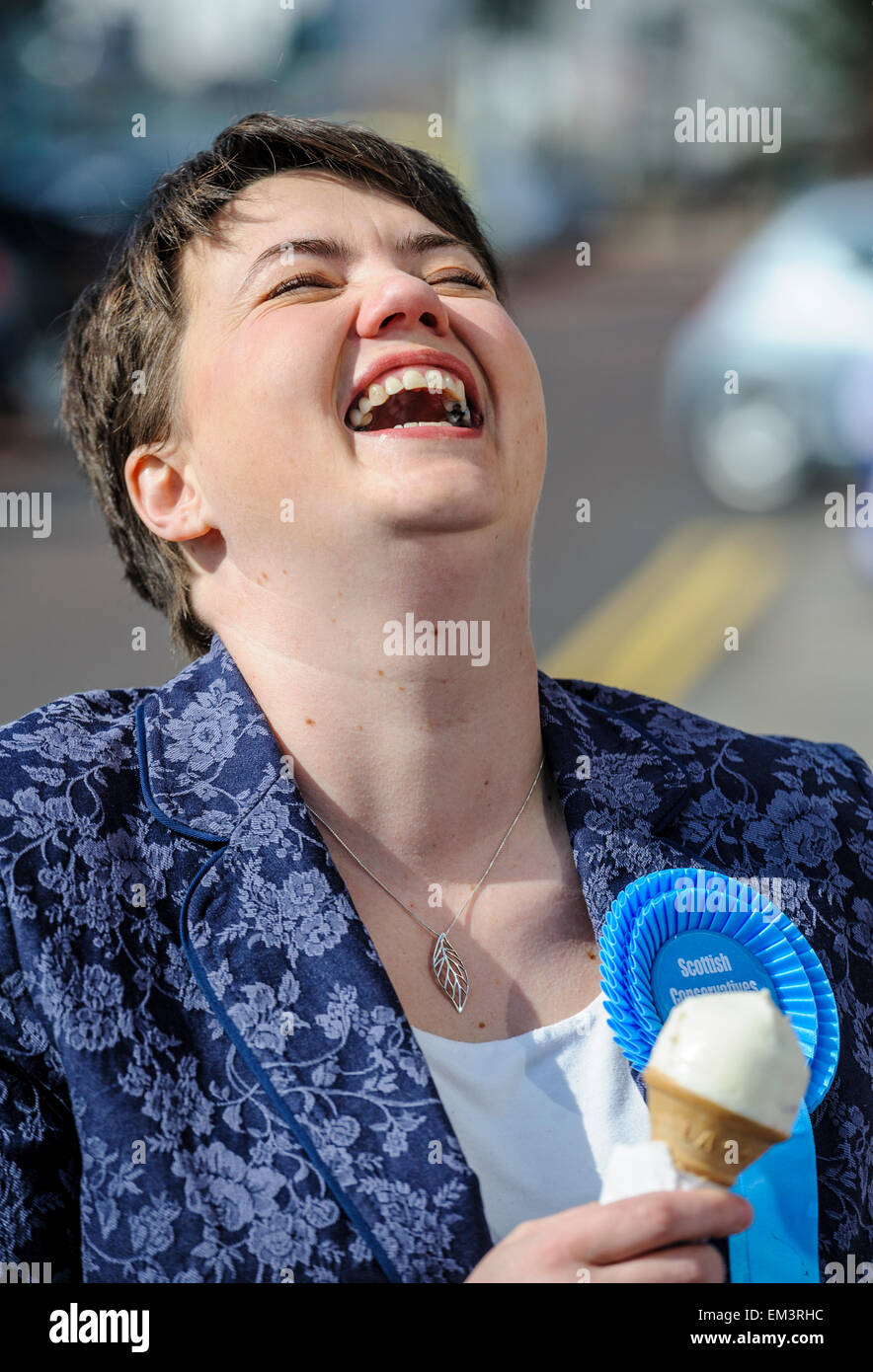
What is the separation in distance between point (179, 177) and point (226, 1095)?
1390 millimetres

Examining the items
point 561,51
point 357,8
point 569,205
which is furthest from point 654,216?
point 357,8

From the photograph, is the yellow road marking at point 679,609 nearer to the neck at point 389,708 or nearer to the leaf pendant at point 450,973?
the neck at point 389,708

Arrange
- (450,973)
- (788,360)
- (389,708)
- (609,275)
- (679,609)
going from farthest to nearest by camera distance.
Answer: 1. (609,275)
2. (788,360)
3. (679,609)
4. (389,708)
5. (450,973)

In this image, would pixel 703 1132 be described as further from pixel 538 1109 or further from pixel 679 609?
pixel 679 609

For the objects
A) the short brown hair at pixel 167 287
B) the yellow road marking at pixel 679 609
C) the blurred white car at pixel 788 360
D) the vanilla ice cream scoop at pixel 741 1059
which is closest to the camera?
the vanilla ice cream scoop at pixel 741 1059

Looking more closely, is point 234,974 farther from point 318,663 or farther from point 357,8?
point 357,8

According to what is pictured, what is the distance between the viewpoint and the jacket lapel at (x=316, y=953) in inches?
62.9

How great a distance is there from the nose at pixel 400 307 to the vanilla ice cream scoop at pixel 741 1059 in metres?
1.04

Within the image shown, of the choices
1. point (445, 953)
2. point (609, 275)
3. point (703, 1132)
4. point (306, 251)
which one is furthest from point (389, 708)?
point (609, 275)

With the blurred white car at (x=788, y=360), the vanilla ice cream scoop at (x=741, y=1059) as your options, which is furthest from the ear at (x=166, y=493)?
the blurred white car at (x=788, y=360)

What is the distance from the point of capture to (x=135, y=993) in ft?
5.54

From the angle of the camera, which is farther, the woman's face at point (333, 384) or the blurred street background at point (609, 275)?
the blurred street background at point (609, 275)

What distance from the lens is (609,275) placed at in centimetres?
1492

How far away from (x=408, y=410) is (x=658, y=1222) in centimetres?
119
